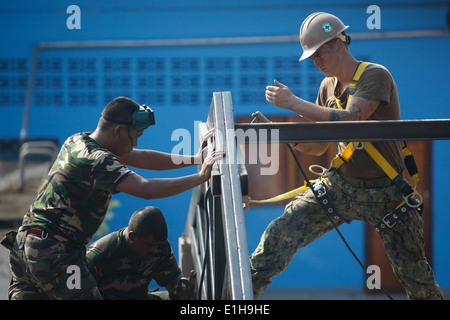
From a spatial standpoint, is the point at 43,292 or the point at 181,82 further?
the point at 181,82

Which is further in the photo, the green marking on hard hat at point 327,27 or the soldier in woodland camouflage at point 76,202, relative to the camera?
the green marking on hard hat at point 327,27

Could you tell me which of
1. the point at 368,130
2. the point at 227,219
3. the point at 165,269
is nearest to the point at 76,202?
the point at 227,219

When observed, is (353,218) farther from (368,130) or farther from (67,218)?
(67,218)

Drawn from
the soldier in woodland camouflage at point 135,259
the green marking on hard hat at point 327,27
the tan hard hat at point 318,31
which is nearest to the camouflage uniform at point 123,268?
the soldier in woodland camouflage at point 135,259

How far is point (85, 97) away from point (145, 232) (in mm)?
5541

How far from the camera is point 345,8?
9.09 metres

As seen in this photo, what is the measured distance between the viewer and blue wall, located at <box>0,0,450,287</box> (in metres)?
9.17

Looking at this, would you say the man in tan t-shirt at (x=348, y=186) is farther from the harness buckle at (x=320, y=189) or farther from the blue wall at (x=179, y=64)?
the blue wall at (x=179, y=64)

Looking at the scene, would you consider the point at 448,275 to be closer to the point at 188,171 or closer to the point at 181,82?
the point at 188,171

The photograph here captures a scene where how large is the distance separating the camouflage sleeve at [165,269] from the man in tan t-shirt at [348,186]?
0.67 meters

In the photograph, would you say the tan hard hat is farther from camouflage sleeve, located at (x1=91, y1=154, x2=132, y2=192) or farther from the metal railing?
camouflage sleeve, located at (x1=91, y1=154, x2=132, y2=192)

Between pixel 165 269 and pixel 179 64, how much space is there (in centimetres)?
530

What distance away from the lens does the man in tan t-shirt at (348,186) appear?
3.66 m
